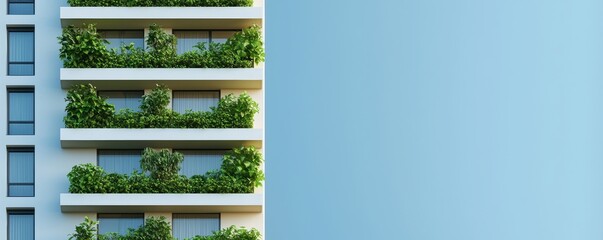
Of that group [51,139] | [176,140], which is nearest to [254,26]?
[176,140]

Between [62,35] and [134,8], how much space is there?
2.70 meters

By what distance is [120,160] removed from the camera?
49344mm

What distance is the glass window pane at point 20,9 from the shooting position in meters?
50.1

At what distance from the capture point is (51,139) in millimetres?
48844

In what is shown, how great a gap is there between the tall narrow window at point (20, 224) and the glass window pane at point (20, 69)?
4980mm

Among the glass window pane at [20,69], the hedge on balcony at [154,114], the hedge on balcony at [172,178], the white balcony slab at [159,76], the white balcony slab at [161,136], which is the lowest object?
the hedge on balcony at [172,178]

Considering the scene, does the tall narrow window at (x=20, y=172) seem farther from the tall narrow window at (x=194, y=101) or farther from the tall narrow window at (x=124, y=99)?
the tall narrow window at (x=194, y=101)

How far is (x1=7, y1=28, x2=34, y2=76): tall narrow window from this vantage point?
49.7 meters

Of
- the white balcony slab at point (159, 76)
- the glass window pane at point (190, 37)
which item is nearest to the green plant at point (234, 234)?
the white balcony slab at point (159, 76)

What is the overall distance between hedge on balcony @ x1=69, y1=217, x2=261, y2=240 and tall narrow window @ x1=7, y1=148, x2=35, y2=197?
2.63 meters

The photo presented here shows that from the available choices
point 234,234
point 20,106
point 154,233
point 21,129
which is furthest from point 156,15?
point 234,234

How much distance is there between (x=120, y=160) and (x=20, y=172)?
11.7 ft

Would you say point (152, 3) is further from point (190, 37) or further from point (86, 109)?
point (86, 109)

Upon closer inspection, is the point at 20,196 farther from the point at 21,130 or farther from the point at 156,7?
the point at 156,7
